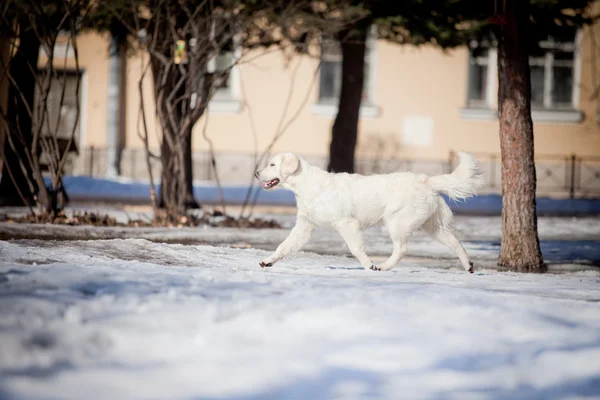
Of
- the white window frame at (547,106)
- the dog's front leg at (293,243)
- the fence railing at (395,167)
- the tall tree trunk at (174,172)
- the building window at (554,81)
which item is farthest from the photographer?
the building window at (554,81)

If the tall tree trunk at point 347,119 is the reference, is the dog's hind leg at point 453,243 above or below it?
below

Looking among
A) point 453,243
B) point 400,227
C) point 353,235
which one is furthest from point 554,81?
point 353,235

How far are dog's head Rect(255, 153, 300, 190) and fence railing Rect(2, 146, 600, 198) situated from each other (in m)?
17.9

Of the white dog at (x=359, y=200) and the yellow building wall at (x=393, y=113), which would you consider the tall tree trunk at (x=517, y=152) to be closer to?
the white dog at (x=359, y=200)

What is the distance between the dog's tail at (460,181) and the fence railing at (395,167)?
682 inches

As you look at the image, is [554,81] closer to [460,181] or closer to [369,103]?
[369,103]

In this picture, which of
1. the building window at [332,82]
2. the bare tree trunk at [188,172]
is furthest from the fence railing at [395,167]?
the bare tree trunk at [188,172]

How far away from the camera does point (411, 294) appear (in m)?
6.92

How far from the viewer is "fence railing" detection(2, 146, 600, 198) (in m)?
27.0

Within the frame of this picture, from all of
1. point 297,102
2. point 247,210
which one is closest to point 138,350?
point 247,210

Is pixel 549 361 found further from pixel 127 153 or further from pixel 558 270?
pixel 127 153

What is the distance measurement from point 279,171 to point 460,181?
1.73 meters

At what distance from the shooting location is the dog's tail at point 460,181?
9.25 metres

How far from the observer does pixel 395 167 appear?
27.0 metres
